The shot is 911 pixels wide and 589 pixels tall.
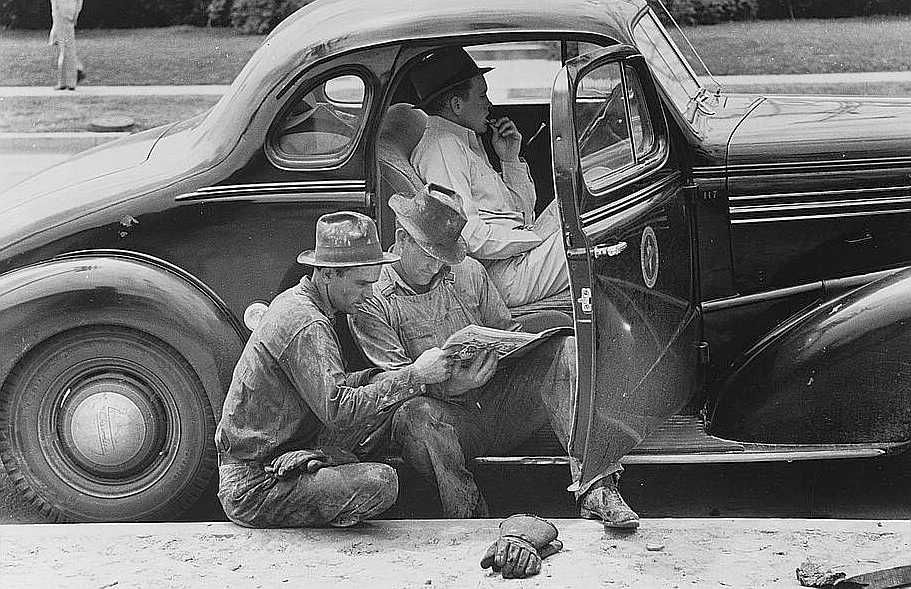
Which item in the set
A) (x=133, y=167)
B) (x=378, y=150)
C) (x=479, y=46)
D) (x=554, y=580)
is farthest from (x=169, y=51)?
(x=554, y=580)

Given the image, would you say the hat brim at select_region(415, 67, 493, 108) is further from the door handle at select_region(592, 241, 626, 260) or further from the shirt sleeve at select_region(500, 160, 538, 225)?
the door handle at select_region(592, 241, 626, 260)

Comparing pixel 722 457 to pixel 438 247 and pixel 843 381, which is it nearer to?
pixel 843 381

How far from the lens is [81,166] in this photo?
3.84m

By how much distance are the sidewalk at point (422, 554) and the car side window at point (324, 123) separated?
1346 mm

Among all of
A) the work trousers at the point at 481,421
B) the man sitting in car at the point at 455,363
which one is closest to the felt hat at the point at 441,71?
the man sitting in car at the point at 455,363

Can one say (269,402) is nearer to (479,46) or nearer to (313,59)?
(313,59)

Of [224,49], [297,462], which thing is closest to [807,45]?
[224,49]

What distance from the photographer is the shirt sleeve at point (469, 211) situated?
3.84m

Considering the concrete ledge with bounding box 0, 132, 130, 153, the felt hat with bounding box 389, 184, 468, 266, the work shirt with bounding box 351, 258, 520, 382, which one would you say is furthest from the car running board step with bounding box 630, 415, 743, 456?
the concrete ledge with bounding box 0, 132, 130, 153

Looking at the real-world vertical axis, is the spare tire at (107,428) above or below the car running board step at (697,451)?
above

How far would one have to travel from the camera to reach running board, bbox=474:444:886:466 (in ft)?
12.2

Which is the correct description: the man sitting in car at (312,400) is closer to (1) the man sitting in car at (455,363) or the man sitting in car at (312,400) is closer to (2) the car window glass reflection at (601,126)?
(1) the man sitting in car at (455,363)

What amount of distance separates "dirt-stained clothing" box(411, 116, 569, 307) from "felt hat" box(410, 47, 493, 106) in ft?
0.41

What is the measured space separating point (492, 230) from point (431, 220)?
0.83ft
